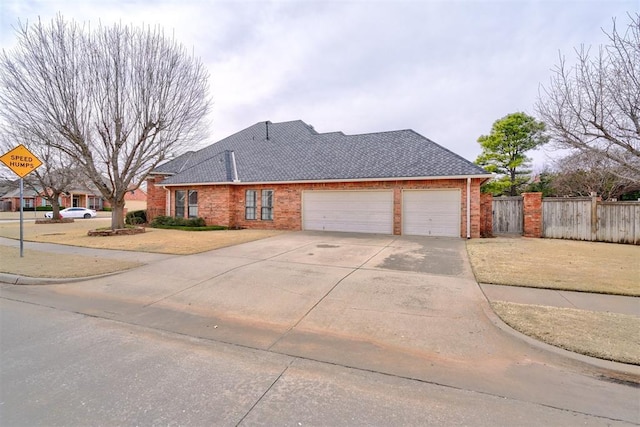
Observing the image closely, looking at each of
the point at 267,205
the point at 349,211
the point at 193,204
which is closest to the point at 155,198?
the point at 193,204

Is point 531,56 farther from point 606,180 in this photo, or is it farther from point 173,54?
point 606,180

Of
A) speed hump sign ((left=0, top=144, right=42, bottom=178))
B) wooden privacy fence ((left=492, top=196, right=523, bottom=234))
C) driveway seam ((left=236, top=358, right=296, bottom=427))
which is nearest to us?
driveway seam ((left=236, top=358, right=296, bottom=427))

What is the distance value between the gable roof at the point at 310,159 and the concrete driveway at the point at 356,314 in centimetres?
697

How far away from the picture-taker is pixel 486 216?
14305 mm

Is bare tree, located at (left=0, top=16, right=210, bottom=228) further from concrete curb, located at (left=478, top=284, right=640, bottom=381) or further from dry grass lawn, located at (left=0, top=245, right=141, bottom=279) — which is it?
concrete curb, located at (left=478, top=284, right=640, bottom=381)

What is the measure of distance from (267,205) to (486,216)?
1165 centimetres

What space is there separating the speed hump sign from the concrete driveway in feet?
17.6

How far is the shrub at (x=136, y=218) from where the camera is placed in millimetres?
20469

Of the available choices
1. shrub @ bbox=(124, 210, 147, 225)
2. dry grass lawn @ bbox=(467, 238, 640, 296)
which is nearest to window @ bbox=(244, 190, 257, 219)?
shrub @ bbox=(124, 210, 147, 225)

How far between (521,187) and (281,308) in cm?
3165

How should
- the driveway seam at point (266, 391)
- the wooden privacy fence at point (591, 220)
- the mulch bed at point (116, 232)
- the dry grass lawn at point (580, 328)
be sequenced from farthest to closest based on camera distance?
1. the mulch bed at point (116, 232)
2. the wooden privacy fence at point (591, 220)
3. the dry grass lawn at point (580, 328)
4. the driveway seam at point (266, 391)

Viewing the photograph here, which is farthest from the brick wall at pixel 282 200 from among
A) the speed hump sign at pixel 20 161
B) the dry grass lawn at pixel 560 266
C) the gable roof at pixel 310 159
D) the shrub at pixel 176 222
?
the speed hump sign at pixel 20 161

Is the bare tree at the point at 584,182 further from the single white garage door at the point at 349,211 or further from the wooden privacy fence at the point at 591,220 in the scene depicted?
the single white garage door at the point at 349,211

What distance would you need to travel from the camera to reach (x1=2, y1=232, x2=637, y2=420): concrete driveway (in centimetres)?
314
